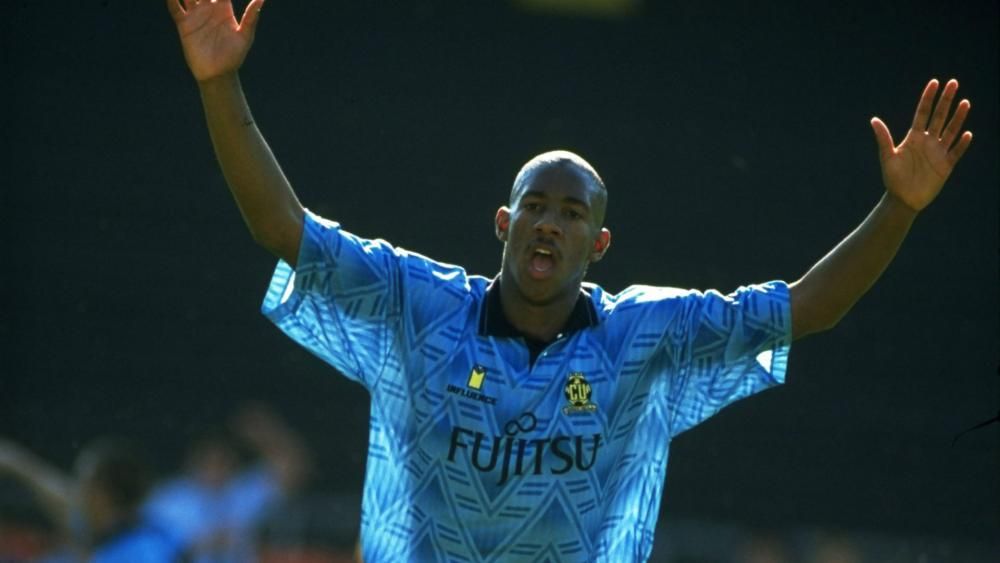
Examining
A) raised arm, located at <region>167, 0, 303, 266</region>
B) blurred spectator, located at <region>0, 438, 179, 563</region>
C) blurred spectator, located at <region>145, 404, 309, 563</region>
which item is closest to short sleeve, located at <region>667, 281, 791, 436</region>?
raised arm, located at <region>167, 0, 303, 266</region>

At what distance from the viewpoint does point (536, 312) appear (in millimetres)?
4332

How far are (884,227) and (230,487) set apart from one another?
5.13 meters

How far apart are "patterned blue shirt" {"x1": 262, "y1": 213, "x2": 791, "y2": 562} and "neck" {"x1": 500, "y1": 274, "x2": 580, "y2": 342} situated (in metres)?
0.05

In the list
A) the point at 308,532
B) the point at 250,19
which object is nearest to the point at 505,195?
the point at 308,532

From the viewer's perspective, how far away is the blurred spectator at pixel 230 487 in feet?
27.5

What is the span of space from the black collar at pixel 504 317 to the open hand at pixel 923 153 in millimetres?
792

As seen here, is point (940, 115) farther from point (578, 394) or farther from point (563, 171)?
point (578, 394)

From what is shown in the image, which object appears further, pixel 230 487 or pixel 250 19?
pixel 230 487

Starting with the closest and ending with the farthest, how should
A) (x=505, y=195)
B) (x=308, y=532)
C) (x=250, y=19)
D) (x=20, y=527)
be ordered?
(x=250, y=19) < (x=20, y=527) < (x=308, y=532) < (x=505, y=195)

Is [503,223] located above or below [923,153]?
below

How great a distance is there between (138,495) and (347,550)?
151 cm

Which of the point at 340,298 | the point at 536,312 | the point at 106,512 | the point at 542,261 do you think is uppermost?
the point at 542,261

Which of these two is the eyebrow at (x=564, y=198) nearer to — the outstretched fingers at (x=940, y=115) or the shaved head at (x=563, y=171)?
the shaved head at (x=563, y=171)

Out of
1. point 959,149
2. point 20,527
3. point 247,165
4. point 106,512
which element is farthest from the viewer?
point 20,527
